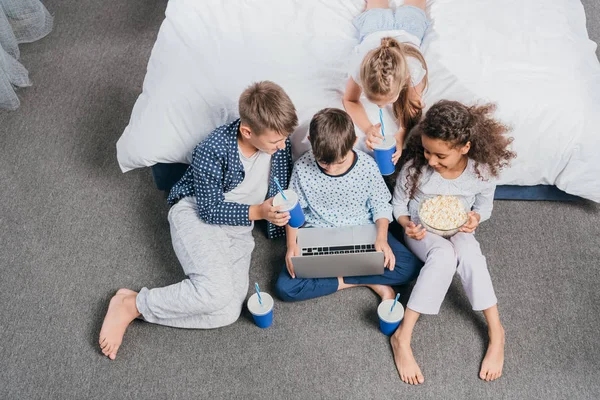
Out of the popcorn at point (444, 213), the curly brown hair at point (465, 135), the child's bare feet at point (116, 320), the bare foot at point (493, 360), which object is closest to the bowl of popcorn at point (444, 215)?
the popcorn at point (444, 213)

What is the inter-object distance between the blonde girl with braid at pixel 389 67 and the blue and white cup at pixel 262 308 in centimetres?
57

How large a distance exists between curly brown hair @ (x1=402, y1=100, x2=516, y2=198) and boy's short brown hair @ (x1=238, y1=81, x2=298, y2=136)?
411 millimetres

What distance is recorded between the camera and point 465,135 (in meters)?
1.88

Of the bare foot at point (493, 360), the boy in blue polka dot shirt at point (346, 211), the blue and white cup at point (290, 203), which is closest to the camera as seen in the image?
the blue and white cup at point (290, 203)

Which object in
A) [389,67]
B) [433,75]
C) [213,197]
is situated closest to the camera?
[389,67]

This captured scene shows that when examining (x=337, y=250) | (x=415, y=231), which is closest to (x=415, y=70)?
(x=415, y=231)

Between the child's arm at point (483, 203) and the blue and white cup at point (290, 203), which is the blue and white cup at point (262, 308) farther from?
the child's arm at point (483, 203)

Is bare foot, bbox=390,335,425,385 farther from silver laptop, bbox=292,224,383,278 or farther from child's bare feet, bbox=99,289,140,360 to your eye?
child's bare feet, bbox=99,289,140,360

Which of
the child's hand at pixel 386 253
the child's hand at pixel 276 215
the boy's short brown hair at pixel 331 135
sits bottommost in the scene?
the child's hand at pixel 386 253

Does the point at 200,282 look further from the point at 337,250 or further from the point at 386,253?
the point at 386,253

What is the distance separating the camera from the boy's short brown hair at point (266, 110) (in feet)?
5.99

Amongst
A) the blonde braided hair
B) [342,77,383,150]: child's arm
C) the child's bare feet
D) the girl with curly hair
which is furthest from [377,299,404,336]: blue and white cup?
the child's bare feet

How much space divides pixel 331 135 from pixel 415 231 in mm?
434

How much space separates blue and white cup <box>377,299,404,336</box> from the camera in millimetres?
1956
